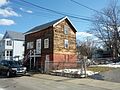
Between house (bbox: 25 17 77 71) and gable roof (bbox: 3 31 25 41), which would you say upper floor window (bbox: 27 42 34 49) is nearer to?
→ house (bbox: 25 17 77 71)

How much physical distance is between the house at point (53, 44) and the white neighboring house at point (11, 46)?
67.6ft

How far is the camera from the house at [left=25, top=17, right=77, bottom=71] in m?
33.7

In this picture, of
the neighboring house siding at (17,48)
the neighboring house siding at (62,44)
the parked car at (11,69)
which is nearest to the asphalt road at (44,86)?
the parked car at (11,69)

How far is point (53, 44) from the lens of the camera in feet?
109

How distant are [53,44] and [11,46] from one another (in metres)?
27.5

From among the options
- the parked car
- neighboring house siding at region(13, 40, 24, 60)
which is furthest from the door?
neighboring house siding at region(13, 40, 24, 60)

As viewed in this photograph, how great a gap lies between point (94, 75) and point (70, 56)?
50.8 feet

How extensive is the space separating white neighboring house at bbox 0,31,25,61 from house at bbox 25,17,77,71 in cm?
2061

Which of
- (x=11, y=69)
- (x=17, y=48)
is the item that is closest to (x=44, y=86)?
(x=11, y=69)

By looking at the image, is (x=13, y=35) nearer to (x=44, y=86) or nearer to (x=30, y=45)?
(x=30, y=45)

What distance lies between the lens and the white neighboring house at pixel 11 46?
189 feet

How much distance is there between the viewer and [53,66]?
28.1 m

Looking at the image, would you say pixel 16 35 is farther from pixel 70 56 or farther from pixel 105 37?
pixel 70 56

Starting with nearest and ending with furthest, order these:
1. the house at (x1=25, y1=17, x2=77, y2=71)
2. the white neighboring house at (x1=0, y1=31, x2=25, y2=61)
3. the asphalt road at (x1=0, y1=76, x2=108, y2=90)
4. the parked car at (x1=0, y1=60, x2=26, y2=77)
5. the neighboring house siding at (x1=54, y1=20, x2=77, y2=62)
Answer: the asphalt road at (x1=0, y1=76, x2=108, y2=90)
the parked car at (x1=0, y1=60, x2=26, y2=77)
the house at (x1=25, y1=17, x2=77, y2=71)
the neighboring house siding at (x1=54, y1=20, x2=77, y2=62)
the white neighboring house at (x1=0, y1=31, x2=25, y2=61)
